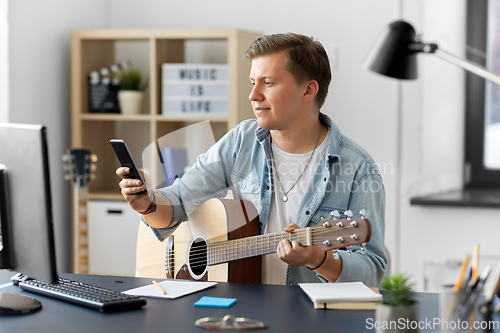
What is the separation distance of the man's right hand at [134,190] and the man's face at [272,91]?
347 millimetres

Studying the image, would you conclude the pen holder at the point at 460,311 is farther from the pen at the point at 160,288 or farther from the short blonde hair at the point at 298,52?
the short blonde hair at the point at 298,52

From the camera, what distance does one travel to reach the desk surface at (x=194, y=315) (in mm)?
909

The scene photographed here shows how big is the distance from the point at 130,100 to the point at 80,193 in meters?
Result: 0.52

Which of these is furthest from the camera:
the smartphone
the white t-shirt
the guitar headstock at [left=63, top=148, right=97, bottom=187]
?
the guitar headstock at [left=63, top=148, right=97, bottom=187]

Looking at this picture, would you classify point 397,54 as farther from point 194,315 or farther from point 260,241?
point 194,315

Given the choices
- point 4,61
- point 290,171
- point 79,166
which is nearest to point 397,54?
point 290,171

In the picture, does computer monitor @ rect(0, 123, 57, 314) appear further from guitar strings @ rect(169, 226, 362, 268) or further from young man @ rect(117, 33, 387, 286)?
guitar strings @ rect(169, 226, 362, 268)

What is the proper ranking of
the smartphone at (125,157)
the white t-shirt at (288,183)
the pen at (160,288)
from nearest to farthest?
the pen at (160,288), the smartphone at (125,157), the white t-shirt at (288,183)

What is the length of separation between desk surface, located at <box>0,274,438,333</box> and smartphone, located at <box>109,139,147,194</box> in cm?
34

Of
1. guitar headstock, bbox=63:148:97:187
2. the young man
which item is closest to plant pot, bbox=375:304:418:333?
the young man

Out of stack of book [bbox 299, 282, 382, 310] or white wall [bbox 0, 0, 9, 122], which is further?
white wall [bbox 0, 0, 9, 122]

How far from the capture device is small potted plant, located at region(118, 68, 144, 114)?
276 centimetres

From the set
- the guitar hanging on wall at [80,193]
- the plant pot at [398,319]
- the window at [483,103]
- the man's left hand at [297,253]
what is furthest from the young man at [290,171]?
the window at [483,103]

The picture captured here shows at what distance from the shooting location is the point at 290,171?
1.53 m
